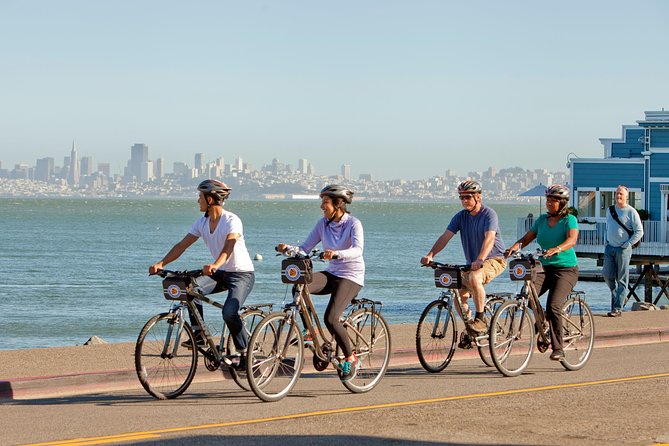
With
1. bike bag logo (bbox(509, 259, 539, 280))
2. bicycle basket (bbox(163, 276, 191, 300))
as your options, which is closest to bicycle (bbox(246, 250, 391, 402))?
bicycle basket (bbox(163, 276, 191, 300))

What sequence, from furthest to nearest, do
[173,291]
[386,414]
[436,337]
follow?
[436,337]
[173,291]
[386,414]

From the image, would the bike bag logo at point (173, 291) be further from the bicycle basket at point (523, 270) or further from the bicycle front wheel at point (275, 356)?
the bicycle basket at point (523, 270)

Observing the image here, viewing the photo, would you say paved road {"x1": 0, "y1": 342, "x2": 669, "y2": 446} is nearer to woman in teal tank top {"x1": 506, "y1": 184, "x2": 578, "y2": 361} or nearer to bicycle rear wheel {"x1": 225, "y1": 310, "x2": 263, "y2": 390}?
bicycle rear wheel {"x1": 225, "y1": 310, "x2": 263, "y2": 390}

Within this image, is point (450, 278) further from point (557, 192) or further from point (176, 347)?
point (176, 347)

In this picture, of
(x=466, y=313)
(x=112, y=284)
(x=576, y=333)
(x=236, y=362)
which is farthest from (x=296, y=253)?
(x=112, y=284)

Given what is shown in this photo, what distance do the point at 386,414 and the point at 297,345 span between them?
130 cm

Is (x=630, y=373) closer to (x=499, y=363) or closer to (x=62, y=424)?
(x=499, y=363)

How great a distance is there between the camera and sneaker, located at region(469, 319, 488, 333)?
44.4 feet

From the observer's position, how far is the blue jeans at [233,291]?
1154 cm

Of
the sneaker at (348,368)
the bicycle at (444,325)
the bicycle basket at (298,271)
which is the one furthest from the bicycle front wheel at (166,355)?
the bicycle at (444,325)

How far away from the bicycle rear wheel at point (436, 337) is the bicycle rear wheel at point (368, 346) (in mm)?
964

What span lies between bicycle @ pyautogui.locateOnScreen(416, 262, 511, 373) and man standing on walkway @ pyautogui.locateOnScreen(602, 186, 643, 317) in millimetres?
7748

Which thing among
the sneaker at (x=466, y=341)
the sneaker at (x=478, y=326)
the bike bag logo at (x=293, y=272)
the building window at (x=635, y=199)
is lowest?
the sneaker at (x=466, y=341)

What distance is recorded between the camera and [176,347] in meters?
11.6
